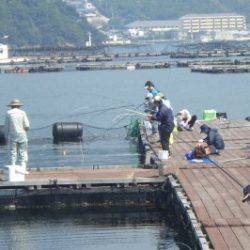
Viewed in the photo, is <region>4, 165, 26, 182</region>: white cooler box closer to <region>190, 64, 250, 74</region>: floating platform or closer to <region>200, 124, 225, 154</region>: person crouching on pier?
<region>200, 124, 225, 154</region>: person crouching on pier

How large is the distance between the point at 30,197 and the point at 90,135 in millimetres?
14662

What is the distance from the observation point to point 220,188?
18672mm

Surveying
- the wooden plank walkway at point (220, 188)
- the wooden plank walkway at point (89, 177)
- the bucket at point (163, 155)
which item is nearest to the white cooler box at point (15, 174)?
the wooden plank walkway at point (89, 177)

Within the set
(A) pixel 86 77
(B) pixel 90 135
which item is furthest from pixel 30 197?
(A) pixel 86 77

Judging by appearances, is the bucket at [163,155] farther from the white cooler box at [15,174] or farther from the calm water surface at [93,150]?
the white cooler box at [15,174]

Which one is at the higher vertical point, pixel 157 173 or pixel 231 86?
pixel 157 173

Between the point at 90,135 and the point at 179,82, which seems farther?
the point at 179,82

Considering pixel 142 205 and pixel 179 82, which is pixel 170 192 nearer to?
pixel 142 205

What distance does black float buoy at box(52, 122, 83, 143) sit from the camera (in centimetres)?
3241

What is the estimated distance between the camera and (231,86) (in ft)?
270

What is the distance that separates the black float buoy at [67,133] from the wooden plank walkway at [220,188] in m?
5.88

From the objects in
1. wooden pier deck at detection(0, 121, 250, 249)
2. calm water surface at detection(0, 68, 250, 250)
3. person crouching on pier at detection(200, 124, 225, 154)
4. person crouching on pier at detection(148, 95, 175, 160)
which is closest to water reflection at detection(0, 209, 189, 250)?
calm water surface at detection(0, 68, 250, 250)

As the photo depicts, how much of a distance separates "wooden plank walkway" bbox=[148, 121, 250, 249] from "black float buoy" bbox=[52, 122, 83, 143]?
5.88 metres

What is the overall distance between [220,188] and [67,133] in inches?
561
